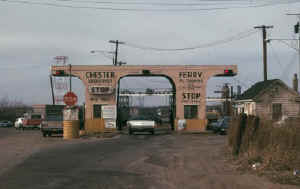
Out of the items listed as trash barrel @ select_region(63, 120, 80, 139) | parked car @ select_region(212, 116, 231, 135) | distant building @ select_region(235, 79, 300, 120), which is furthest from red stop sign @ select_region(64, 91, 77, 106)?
distant building @ select_region(235, 79, 300, 120)

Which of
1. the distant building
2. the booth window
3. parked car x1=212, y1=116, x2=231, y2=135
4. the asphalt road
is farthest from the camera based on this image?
the distant building

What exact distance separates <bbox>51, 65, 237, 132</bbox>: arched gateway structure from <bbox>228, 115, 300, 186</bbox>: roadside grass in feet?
83.6

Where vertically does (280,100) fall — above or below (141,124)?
above

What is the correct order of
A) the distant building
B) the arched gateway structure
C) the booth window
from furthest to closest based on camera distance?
the distant building < the booth window < the arched gateway structure

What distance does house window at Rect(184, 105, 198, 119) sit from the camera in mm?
42406

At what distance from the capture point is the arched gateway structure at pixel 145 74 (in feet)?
138

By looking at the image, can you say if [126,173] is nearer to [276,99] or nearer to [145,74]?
[145,74]

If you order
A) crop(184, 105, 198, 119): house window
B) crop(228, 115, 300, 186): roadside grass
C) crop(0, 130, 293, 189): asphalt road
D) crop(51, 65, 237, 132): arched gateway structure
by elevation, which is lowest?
crop(0, 130, 293, 189): asphalt road

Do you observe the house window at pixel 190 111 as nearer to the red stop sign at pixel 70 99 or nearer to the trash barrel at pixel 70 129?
the red stop sign at pixel 70 99

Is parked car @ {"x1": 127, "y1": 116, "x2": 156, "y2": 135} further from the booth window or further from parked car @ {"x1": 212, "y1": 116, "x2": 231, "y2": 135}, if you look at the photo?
the booth window

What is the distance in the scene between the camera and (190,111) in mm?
42438

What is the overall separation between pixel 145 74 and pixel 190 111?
556 centimetres

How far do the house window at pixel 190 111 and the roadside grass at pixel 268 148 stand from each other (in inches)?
1009

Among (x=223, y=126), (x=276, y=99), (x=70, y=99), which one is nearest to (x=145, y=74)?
(x=223, y=126)
